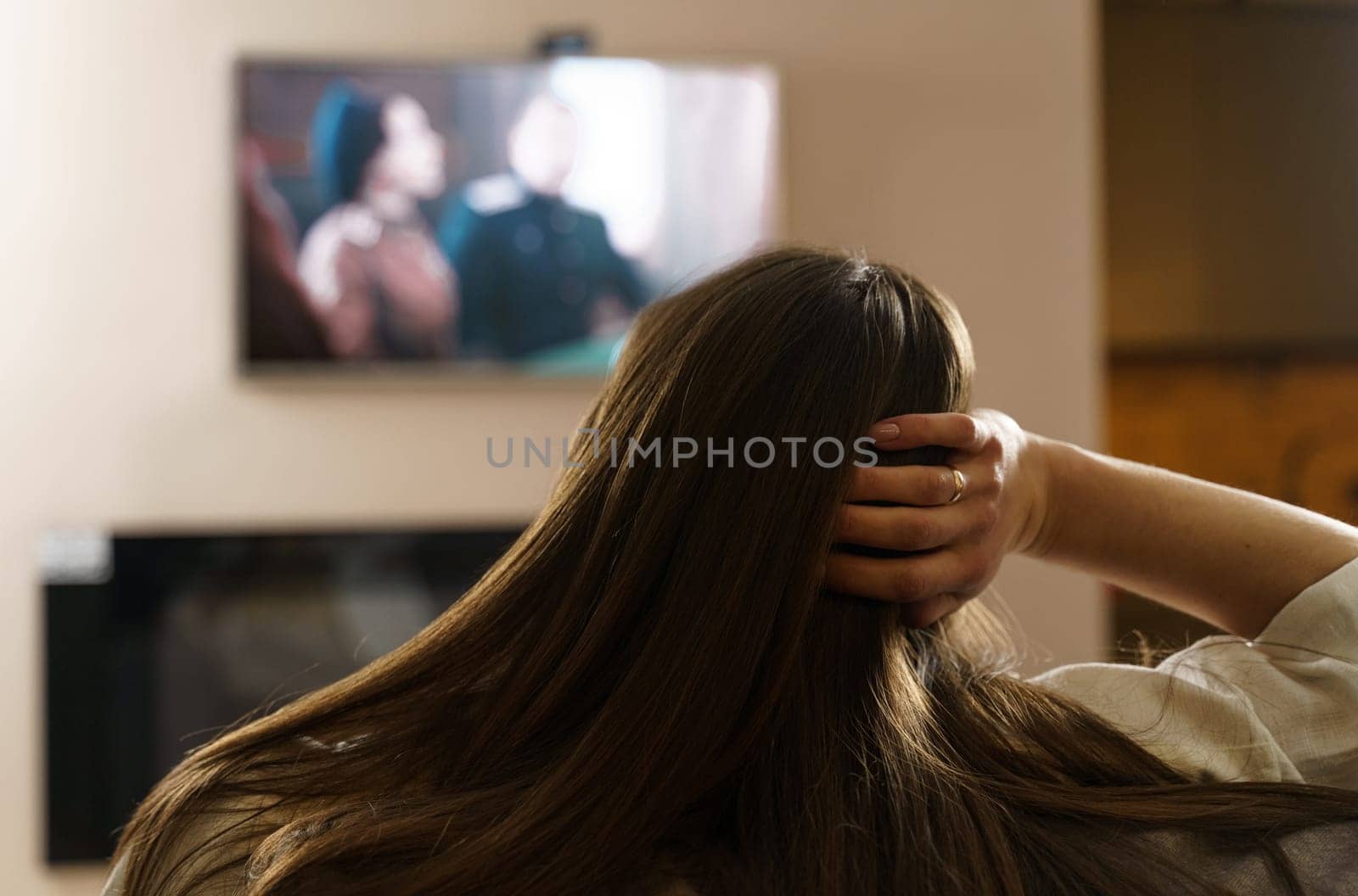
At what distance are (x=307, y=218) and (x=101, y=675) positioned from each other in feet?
2.98

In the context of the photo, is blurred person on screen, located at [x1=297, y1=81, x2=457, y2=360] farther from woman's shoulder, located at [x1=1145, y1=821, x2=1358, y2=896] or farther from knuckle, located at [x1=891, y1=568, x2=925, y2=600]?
woman's shoulder, located at [x1=1145, y1=821, x2=1358, y2=896]

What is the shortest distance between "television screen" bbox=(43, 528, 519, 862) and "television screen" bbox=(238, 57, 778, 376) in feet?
1.21

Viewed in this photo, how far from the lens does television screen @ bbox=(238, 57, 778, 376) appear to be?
82.9 inches

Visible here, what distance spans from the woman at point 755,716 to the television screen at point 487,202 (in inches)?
61.2

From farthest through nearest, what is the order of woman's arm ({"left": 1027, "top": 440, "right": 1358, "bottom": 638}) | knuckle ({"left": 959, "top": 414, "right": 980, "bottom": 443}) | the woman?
woman's arm ({"left": 1027, "top": 440, "right": 1358, "bottom": 638}) < knuckle ({"left": 959, "top": 414, "right": 980, "bottom": 443}) < the woman

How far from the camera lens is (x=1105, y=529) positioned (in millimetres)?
828

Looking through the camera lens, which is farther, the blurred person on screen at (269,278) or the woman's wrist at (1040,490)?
the blurred person on screen at (269,278)

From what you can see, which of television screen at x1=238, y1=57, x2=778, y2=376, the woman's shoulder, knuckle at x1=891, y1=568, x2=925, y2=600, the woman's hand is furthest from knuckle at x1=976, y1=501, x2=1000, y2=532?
television screen at x1=238, y1=57, x2=778, y2=376

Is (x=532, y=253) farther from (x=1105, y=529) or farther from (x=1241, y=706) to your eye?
(x=1241, y=706)

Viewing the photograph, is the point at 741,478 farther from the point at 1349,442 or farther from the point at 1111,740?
the point at 1349,442

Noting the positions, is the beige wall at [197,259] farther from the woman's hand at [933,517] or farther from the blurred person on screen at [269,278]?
the woman's hand at [933,517]

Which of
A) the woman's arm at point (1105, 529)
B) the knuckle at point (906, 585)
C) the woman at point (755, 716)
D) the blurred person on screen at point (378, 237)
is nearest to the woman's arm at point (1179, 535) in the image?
the woman's arm at point (1105, 529)

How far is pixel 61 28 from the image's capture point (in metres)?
2.08

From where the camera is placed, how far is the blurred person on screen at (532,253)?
7.10 feet
